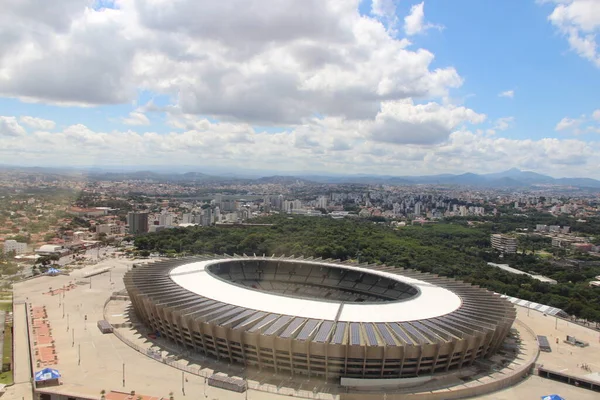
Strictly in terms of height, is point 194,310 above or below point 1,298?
above

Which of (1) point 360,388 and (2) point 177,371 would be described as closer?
(1) point 360,388

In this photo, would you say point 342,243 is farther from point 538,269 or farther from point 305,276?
point 538,269

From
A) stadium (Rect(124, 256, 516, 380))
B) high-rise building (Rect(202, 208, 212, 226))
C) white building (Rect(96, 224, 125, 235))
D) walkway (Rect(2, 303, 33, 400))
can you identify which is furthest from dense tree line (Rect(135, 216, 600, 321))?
walkway (Rect(2, 303, 33, 400))

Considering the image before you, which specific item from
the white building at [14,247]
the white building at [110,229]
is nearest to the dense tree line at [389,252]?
the white building at [110,229]

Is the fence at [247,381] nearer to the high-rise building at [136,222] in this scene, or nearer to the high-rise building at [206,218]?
the high-rise building at [136,222]

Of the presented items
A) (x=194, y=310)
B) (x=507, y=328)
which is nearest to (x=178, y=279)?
(x=194, y=310)

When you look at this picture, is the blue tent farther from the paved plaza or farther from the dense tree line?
the dense tree line

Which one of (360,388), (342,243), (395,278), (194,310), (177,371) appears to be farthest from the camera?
(342,243)
